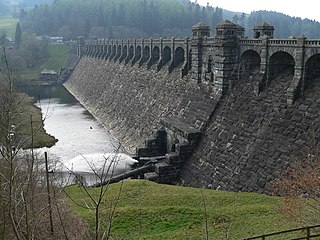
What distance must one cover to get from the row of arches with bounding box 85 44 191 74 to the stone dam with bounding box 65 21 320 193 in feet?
1.02

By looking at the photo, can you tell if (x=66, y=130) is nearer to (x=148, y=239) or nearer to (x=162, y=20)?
(x=148, y=239)

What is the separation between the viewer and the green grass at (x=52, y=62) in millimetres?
148275

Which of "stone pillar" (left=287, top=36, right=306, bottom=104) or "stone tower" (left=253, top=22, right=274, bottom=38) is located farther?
"stone tower" (left=253, top=22, right=274, bottom=38)

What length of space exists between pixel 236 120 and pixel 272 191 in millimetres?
9289

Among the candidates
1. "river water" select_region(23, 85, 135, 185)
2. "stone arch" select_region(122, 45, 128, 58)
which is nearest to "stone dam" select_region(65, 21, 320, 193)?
"river water" select_region(23, 85, 135, 185)

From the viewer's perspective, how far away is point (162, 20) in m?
177

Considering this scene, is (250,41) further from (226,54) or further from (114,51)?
(114,51)

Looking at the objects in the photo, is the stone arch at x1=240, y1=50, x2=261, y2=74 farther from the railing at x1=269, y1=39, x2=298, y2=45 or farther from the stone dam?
the railing at x1=269, y1=39, x2=298, y2=45

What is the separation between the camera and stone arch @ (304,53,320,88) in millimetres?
29766

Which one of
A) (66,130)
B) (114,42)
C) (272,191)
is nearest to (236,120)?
(272,191)

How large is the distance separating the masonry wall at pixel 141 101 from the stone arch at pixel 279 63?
694 cm

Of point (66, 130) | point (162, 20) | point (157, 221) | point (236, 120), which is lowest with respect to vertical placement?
point (66, 130)

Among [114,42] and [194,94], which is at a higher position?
[114,42]

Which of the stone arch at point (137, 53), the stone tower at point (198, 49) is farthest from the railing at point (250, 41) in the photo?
the stone arch at point (137, 53)
